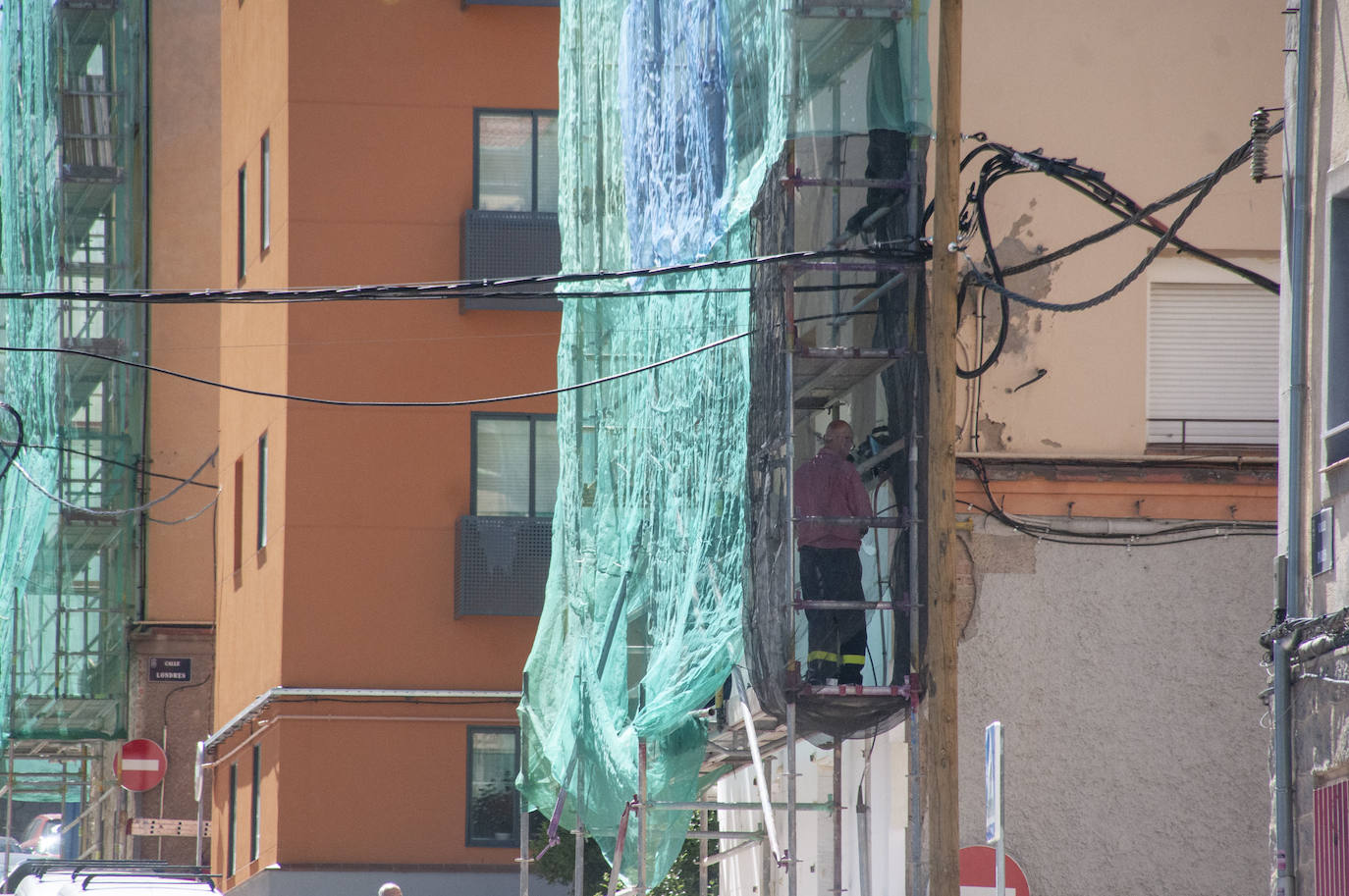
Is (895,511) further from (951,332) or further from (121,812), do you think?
(121,812)

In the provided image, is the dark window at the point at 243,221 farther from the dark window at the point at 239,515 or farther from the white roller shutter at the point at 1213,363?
the white roller shutter at the point at 1213,363

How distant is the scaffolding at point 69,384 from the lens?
31.6 meters

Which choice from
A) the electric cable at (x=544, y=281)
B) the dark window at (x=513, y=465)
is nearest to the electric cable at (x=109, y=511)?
the dark window at (x=513, y=465)

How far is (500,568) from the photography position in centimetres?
2522

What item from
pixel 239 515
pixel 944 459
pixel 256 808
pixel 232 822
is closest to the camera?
pixel 944 459

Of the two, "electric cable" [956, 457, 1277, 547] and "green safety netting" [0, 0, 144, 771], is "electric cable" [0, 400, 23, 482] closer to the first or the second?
"green safety netting" [0, 0, 144, 771]

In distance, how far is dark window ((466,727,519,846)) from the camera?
82.0 feet

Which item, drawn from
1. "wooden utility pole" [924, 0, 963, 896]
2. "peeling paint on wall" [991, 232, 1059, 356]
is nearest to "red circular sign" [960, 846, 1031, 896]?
"wooden utility pole" [924, 0, 963, 896]

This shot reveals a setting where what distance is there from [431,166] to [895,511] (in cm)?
1453

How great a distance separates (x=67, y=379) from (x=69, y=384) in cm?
39

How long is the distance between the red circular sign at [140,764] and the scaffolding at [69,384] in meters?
5.02

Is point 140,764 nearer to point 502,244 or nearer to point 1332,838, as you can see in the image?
point 502,244

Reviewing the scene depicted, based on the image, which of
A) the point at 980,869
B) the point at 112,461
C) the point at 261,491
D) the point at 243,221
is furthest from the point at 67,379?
the point at 980,869

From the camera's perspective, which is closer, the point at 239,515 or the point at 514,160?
the point at 514,160
